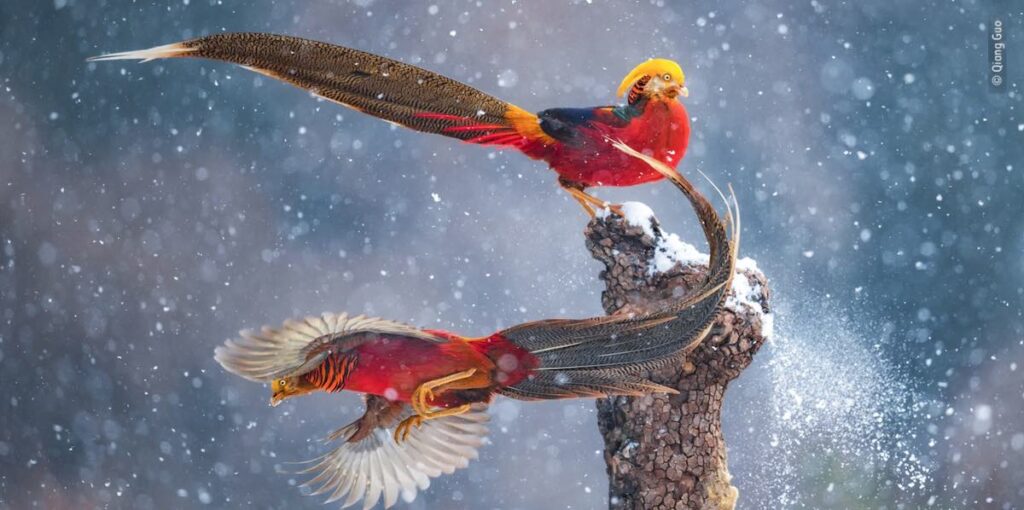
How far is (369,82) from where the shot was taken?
1.62 meters

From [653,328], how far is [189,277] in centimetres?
190

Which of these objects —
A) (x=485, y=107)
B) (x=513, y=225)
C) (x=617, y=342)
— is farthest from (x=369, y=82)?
(x=513, y=225)

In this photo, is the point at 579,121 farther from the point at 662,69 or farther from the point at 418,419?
the point at 418,419

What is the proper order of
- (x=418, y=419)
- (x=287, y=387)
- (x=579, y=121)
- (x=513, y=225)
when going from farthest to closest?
(x=513, y=225), (x=579, y=121), (x=418, y=419), (x=287, y=387)

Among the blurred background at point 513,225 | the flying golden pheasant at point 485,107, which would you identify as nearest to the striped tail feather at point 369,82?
the flying golden pheasant at point 485,107

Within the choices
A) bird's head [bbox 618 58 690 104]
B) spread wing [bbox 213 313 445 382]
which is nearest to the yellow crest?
bird's head [bbox 618 58 690 104]

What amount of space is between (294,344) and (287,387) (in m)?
0.10

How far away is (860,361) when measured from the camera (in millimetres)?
2945

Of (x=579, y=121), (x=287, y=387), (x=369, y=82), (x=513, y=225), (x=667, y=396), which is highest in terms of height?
(x=513, y=225)

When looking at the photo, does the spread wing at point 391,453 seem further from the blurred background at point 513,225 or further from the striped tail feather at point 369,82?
the blurred background at point 513,225

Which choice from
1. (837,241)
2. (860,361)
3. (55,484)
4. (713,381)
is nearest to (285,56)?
(713,381)

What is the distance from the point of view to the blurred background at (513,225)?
8.91 feet

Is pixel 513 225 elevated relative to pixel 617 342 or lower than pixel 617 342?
elevated

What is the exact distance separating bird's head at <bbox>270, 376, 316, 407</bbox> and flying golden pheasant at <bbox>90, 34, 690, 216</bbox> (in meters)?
0.50
